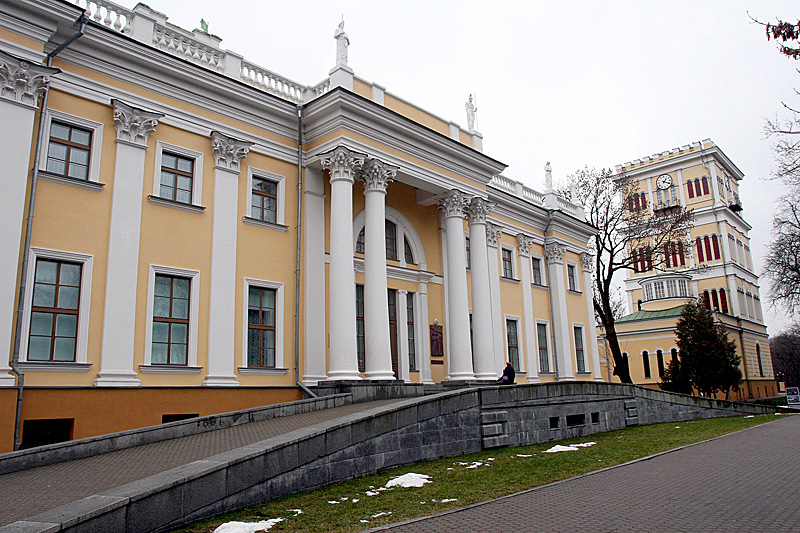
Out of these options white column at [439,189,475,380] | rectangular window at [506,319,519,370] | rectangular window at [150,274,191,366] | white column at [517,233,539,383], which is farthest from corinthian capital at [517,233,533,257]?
rectangular window at [150,274,191,366]

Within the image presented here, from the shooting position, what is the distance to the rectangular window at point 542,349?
93.1 ft

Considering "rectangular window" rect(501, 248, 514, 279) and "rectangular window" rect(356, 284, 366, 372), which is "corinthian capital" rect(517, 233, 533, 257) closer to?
"rectangular window" rect(501, 248, 514, 279)

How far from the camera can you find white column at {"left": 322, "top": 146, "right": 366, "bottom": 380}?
16.9 metres

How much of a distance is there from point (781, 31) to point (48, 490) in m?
11.2

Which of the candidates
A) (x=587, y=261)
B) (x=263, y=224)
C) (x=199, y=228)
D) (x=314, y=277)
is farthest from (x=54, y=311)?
(x=587, y=261)

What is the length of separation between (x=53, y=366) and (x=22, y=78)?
6.16 meters

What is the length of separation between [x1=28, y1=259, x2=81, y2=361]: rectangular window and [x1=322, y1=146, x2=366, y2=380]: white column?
6404 millimetres


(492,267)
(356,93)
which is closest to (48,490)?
(356,93)

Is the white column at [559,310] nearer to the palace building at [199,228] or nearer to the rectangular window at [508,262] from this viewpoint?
the rectangular window at [508,262]

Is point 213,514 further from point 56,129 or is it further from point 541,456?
point 56,129

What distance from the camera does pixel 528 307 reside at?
2802cm

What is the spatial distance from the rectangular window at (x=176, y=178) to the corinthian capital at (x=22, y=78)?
10.8ft

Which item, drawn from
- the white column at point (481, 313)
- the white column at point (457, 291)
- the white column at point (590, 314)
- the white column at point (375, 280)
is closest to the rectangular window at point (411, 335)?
the white column at point (457, 291)

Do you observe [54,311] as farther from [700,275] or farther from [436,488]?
[700,275]
